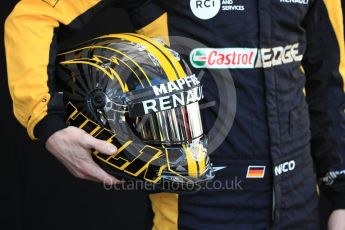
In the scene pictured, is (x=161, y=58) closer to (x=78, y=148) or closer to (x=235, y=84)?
(x=235, y=84)

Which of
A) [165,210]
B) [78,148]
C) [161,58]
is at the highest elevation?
[161,58]

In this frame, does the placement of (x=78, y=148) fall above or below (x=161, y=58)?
below

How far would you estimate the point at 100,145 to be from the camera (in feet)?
4.20

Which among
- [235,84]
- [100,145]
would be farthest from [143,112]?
[235,84]

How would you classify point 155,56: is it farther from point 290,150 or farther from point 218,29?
point 290,150

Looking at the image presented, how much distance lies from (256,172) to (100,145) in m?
0.41

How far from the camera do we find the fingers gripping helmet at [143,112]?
137cm

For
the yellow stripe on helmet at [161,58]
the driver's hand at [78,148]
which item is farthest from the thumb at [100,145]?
the yellow stripe on helmet at [161,58]

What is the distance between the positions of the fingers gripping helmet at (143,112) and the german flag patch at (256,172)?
11cm

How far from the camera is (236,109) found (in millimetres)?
1452

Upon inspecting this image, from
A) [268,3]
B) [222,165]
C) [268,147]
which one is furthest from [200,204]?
[268,3]

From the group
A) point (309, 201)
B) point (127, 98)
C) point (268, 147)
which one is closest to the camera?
point (127, 98)

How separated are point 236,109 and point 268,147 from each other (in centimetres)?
13

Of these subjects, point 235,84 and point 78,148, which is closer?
point 78,148
